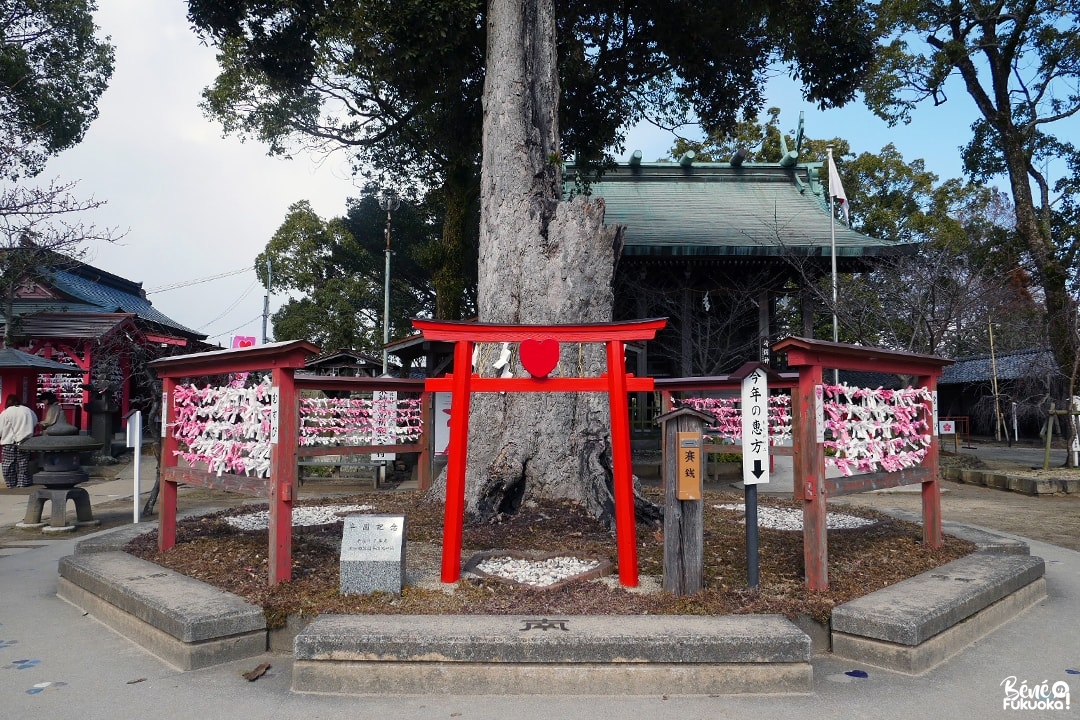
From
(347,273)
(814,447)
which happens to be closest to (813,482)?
(814,447)

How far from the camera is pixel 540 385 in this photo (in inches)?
207

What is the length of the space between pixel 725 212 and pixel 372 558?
17.0 metres

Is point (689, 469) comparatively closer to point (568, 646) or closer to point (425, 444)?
point (568, 646)

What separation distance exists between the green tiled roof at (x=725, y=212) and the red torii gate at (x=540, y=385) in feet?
34.5

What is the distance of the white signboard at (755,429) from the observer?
192 inches

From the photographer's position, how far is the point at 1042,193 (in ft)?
63.8

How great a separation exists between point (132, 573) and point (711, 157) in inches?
1161

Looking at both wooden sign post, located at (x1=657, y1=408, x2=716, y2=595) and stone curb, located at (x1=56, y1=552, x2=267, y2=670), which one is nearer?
stone curb, located at (x1=56, y1=552, x2=267, y2=670)

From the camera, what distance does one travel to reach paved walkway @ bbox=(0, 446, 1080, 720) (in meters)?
3.62

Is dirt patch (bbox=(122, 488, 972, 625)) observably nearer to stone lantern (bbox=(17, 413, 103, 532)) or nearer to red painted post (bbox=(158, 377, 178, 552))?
red painted post (bbox=(158, 377, 178, 552))

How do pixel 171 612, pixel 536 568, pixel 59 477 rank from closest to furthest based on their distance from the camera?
pixel 171 612, pixel 536 568, pixel 59 477

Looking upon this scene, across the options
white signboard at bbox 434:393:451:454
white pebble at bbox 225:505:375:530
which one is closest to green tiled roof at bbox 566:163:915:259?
white signboard at bbox 434:393:451:454

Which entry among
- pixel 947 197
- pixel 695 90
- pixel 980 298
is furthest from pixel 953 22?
pixel 947 197

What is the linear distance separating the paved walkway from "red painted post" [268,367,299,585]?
84 cm
